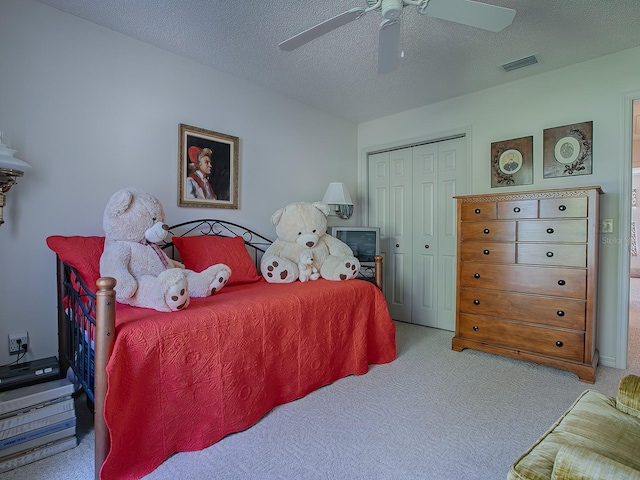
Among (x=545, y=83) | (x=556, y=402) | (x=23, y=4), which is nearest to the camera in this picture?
(x=23, y=4)

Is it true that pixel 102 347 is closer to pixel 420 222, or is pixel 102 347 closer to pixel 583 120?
pixel 420 222

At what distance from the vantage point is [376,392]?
2.15m

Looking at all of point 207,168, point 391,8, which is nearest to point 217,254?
point 207,168

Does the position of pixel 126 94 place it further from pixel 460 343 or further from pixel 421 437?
pixel 460 343

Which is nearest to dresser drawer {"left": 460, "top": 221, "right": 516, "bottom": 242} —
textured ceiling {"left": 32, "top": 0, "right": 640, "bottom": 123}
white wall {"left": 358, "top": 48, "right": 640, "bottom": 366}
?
white wall {"left": 358, "top": 48, "right": 640, "bottom": 366}

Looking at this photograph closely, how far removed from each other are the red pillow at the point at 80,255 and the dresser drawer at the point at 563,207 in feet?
9.47

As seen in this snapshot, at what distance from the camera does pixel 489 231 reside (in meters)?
2.68

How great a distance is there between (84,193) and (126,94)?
0.72m

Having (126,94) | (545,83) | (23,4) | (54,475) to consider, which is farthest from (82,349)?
(545,83)

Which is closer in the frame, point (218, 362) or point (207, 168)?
point (218, 362)

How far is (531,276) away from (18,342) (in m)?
3.32

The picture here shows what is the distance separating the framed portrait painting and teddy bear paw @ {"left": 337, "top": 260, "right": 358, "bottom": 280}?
1.07 m

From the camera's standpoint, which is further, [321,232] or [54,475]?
[321,232]

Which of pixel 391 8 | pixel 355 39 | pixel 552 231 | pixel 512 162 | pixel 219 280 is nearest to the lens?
pixel 391 8
